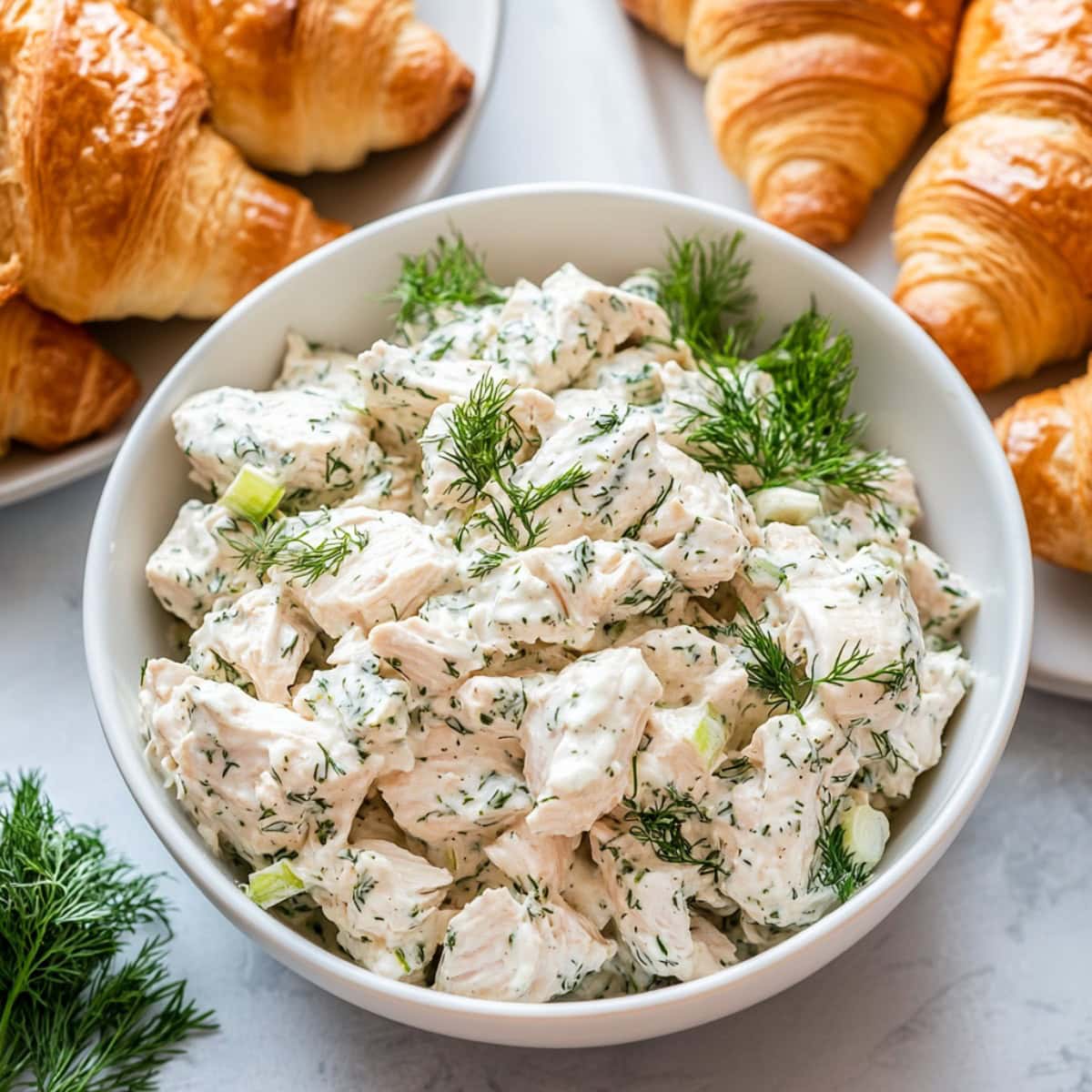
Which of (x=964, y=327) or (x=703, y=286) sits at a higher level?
(x=703, y=286)

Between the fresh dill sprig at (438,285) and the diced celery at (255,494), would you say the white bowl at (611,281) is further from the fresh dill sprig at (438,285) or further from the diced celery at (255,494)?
the diced celery at (255,494)

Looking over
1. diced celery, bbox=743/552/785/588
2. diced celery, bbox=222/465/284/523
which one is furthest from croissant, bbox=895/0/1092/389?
diced celery, bbox=222/465/284/523

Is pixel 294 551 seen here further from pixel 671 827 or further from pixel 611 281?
pixel 611 281

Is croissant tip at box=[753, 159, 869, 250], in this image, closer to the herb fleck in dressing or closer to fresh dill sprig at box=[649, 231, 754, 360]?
fresh dill sprig at box=[649, 231, 754, 360]

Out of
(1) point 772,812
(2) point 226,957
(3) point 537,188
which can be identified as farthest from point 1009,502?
(2) point 226,957

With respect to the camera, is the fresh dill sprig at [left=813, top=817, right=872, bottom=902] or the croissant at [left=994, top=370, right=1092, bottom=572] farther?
the croissant at [left=994, top=370, right=1092, bottom=572]

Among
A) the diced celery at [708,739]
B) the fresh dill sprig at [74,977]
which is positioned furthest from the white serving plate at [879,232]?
the fresh dill sprig at [74,977]

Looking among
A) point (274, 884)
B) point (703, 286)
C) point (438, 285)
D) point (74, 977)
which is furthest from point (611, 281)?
point (74, 977)
